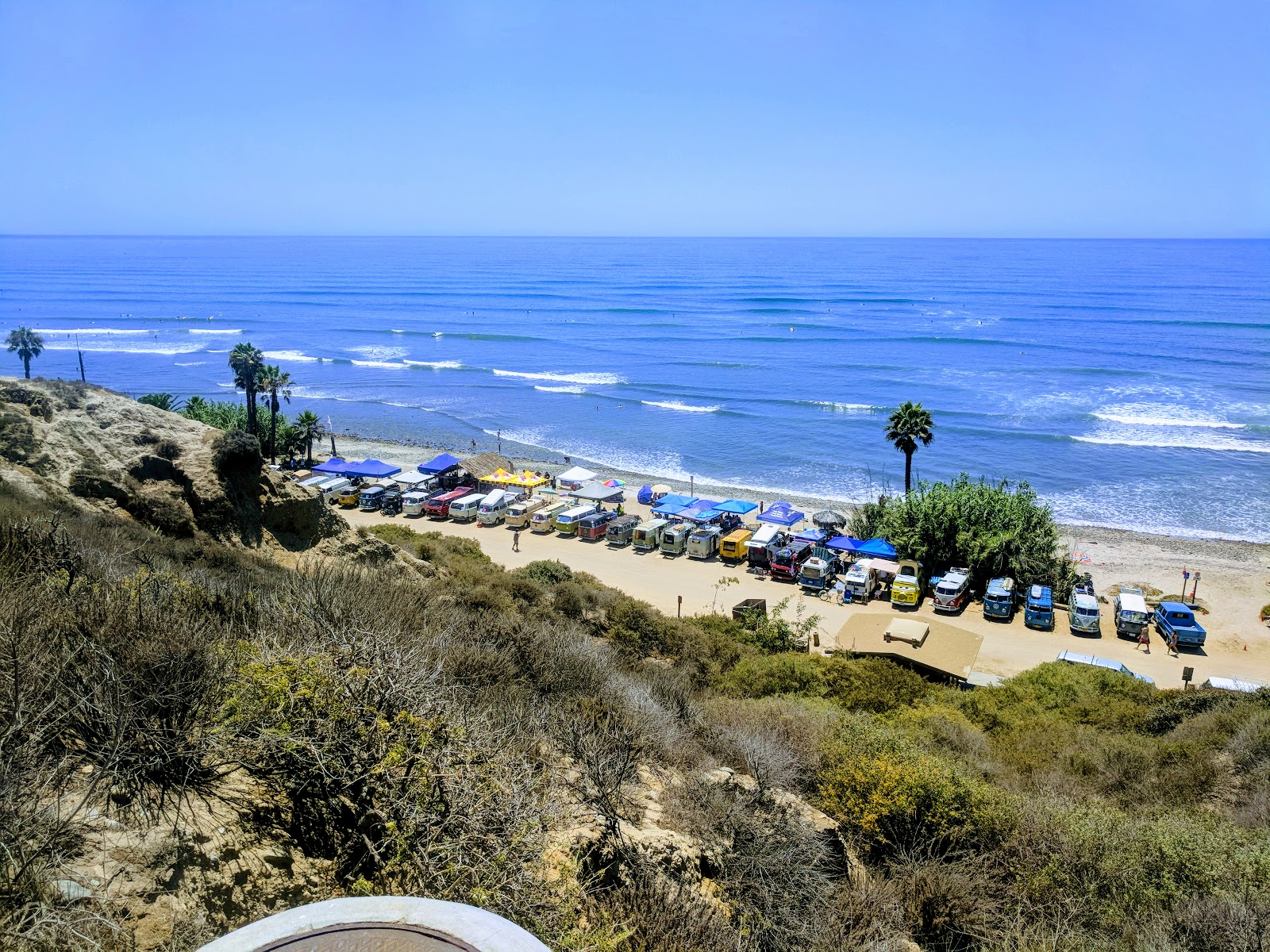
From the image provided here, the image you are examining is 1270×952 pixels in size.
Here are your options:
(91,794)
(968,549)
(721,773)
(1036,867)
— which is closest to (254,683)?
(91,794)

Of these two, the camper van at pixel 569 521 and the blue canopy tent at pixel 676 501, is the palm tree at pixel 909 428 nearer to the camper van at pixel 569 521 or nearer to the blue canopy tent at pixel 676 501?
the blue canopy tent at pixel 676 501

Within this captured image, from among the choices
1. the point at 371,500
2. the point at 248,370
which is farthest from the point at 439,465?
the point at 248,370

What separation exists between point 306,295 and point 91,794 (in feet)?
383

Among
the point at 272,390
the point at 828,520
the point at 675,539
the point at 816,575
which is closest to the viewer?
the point at 816,575

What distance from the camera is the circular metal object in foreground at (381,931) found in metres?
3.48

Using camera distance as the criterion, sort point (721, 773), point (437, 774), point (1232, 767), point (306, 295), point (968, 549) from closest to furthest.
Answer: point (437, 774)
point (721, 773)
point (1232, 767)
point (968, 549)
point (306, 295)

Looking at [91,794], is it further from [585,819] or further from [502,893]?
[585,819]

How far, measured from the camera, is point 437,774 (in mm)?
5152

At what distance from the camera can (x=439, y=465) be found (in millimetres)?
33375

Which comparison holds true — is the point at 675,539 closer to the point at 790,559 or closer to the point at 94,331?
the point at 790,559

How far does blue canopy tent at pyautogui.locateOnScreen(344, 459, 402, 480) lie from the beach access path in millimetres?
2311

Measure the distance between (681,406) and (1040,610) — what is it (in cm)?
3057

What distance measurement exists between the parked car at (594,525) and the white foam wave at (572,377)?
28116mm

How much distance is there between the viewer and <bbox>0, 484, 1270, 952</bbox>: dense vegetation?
468 centimetres
